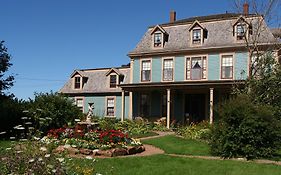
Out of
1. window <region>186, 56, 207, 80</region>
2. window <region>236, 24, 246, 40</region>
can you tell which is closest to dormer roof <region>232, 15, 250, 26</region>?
window <region>236, 24, 246, 40</region>

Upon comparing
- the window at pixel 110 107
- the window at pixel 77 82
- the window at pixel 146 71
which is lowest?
the window at pixel 110 107

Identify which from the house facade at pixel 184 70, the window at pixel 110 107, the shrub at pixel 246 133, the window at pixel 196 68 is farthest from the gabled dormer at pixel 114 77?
the shrub at pixel 246 133

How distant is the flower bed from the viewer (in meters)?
13.9

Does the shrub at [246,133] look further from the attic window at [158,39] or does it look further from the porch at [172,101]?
the attic window at [158,39]

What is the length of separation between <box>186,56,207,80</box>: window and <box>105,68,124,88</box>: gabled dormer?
23.4 ft

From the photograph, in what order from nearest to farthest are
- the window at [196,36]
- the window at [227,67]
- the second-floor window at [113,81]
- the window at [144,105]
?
the window at [227,67], the window at [196,36], the window at [144,105], the second-floor window at [113,81]

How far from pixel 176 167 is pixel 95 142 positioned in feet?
17.5

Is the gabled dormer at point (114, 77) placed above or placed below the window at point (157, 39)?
below

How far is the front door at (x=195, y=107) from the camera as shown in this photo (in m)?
28.8

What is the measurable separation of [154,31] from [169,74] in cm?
395

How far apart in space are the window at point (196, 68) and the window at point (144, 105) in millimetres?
4370

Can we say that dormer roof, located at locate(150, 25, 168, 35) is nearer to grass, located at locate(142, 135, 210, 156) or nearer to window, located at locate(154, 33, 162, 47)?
window, located at locate(154, 33, 162, 47)

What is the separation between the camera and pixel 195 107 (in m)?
29.0

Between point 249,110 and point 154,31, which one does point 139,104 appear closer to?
point 154,31
